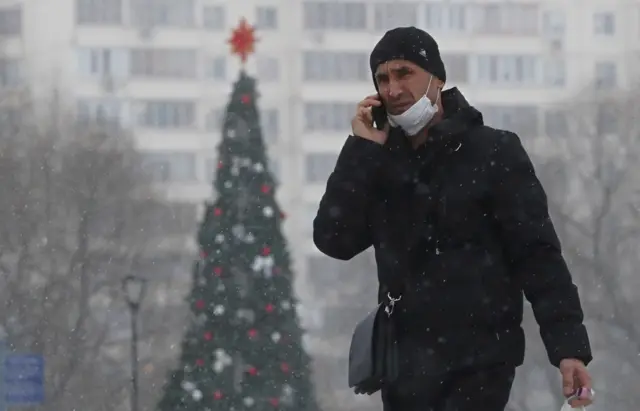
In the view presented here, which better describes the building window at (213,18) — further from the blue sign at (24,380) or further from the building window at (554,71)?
the blue sign at (24,380)

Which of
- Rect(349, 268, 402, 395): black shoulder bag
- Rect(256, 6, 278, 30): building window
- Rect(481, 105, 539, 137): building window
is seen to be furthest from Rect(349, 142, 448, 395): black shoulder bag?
Rect(256, 6, 278, 30): building window

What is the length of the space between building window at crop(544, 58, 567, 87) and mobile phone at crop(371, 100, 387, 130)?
88410 millimetres

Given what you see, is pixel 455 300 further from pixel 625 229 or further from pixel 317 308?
pixel 317 308

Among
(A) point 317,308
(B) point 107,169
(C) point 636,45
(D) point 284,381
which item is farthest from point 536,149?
(C) point 636,45

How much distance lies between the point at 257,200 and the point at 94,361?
78.8ft

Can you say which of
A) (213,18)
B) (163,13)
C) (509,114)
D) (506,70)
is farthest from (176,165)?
(506,70)

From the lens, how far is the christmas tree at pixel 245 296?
2380 centimetres

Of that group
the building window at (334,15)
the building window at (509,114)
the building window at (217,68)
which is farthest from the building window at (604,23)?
the building window at (217,68)

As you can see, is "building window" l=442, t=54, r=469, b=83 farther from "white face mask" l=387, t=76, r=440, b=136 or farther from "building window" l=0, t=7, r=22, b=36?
"white face mask" l=387, t=76, r=440, b=136

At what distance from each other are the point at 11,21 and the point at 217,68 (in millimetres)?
10379

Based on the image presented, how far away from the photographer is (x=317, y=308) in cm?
8469

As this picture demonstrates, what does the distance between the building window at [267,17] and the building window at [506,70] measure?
10551 mm

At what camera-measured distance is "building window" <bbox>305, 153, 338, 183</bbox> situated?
91.2m

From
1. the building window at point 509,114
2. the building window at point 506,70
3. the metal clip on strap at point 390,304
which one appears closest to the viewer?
the metal clip on strap at point 390,304
